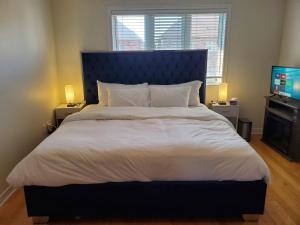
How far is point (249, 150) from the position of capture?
2.05 metres

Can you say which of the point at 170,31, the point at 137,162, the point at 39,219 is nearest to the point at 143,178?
the point at 137,162

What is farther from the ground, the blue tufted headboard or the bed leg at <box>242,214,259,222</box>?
the blue tufted headboard

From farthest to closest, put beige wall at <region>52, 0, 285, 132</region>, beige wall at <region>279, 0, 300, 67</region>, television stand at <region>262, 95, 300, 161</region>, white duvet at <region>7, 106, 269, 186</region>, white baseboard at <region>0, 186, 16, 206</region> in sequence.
A: beige wall at <region>52, 0, 285, 132</region>
beige wall at <region>279, 0, 300, 67</region>
television stand at <region>262, 95, 300, 161</region>
white baseboard at <region>0, 186, 16, 206</region>
white duvet at <region>7, 106, 269, 186</region>

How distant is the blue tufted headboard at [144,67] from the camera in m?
3.84

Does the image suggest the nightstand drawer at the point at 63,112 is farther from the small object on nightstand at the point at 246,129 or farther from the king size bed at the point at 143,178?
the small object on nightstand at the point at 246,129

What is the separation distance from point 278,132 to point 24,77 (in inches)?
138

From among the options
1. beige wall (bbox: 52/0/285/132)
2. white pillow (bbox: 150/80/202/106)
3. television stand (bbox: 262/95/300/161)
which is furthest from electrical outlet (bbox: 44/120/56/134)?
television stand (bbox: 262/95/300/161)

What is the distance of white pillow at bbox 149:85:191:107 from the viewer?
349cm

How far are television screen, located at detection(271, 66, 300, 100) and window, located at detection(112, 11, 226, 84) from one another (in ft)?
2.84

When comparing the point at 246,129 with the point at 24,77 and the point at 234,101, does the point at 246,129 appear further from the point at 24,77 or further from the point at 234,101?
the point at 24,77

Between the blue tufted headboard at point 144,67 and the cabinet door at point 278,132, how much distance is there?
1.09 m

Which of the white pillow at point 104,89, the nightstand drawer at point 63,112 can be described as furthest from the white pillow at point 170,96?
the nightstand drawer at point 63,112

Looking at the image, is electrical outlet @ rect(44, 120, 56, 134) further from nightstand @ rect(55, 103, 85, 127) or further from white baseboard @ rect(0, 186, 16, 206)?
white baseboard @ rect(0, 186, 16, 206)

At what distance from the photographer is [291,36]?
143 inches
